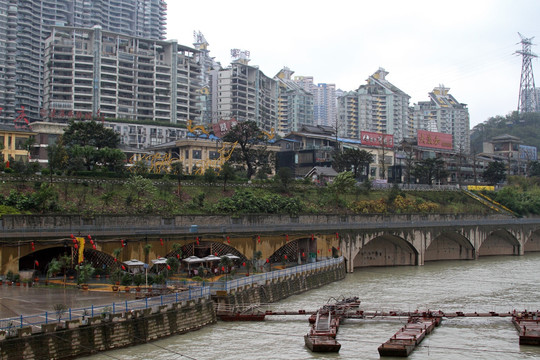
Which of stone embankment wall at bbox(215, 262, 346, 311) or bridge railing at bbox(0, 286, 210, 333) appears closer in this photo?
bridge railing at bbox(0, 286, 210, 333)

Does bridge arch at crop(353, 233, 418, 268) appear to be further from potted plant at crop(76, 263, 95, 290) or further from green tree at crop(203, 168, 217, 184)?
potted plant at crop(76, 263, 95, 290)

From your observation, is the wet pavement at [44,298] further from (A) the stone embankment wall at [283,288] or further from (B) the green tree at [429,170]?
(B) the green tree at [429,170]

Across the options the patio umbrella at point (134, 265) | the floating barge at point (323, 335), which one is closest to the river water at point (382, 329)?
the floating barge at point (323, 335)

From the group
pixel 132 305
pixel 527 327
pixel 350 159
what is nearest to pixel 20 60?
pixel 350 159

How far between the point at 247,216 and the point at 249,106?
123 m

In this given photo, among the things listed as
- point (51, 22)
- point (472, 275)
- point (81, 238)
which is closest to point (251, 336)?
point (81, 238)

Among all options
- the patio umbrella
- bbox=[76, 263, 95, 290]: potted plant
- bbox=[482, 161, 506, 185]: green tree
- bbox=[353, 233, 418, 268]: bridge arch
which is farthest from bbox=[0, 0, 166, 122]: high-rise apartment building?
bbox=[76, 263, 95, 290]: potted plant

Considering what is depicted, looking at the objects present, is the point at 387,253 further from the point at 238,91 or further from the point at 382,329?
the point at 238,91

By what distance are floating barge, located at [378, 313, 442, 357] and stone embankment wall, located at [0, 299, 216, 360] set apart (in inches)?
465

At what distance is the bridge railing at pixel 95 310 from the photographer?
102ft

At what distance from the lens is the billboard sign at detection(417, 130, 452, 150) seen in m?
146

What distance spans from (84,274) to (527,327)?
28.9 m

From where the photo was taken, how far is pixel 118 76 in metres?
161

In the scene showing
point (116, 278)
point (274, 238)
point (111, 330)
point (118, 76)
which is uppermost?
point (118, 76)
